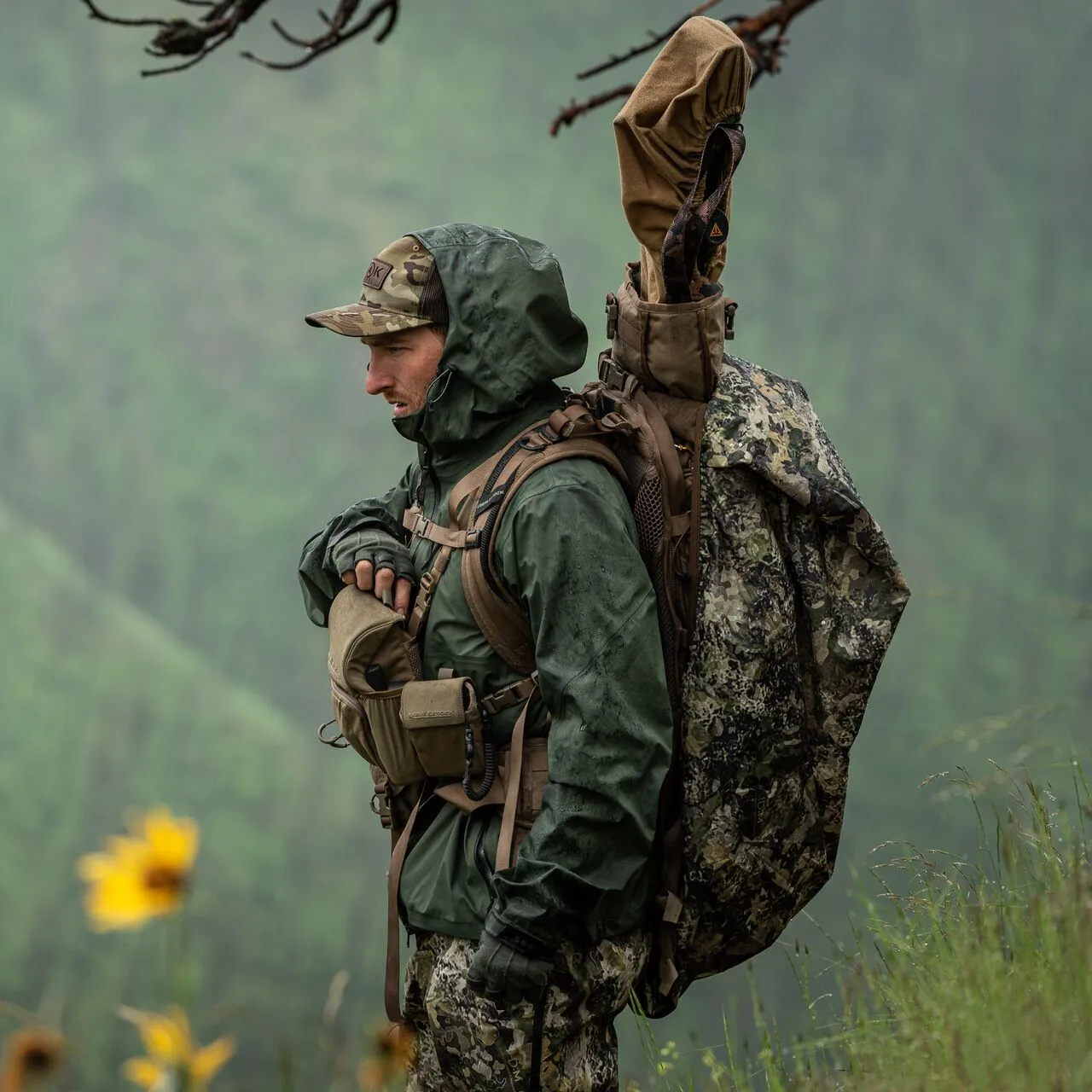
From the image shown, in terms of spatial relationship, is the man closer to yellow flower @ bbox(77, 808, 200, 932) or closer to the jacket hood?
the jacket hood

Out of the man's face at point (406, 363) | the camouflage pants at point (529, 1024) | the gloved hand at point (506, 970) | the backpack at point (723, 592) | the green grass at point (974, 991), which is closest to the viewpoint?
the green grass at point (974, 991)

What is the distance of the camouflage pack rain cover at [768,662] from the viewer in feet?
9.20

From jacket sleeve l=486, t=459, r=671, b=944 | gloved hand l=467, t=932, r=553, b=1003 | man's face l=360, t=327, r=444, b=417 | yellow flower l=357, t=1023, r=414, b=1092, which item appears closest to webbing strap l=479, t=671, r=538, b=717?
jacket sleeve l=486, t=459, r=671, b=944

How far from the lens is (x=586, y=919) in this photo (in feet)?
8.68

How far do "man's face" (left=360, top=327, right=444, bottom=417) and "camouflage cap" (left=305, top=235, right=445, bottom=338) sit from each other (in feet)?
0.12

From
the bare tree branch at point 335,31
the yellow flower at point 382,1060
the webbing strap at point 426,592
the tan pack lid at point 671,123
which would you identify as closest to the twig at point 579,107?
the bare tree branch at point 335,31

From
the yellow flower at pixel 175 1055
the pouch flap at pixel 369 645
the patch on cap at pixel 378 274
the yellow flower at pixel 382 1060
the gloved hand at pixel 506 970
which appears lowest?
the gloved hand at pixel 506 970

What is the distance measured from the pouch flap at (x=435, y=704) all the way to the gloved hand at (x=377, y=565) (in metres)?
0.18

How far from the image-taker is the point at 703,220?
2.80 metres

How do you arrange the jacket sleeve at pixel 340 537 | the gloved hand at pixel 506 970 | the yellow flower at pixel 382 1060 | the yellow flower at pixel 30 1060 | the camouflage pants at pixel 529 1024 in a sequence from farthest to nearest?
the jacket sleeve at pixel 340 537, the camouflage pants at pixel 529 1024, the gloved hand at pixel 506 970, the yellow flower at pixel 382 1060, the yellow flower at pixel 30 1060

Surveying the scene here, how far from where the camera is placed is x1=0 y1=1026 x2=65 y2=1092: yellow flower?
1.05 metres

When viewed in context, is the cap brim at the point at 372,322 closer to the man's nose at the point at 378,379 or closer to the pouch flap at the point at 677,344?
the man's nose at the point at 378,379

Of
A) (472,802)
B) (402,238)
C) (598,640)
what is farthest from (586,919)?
(402,238)

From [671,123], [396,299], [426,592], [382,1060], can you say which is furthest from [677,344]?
[382,1060]
